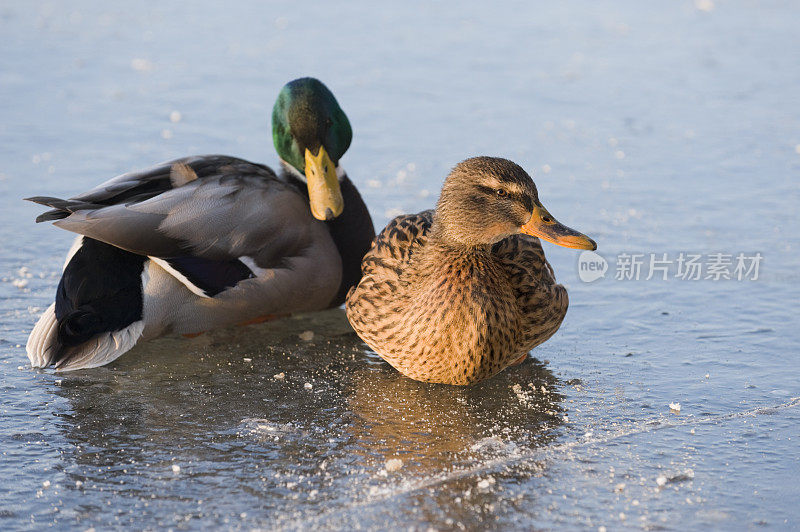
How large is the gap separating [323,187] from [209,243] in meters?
0.57

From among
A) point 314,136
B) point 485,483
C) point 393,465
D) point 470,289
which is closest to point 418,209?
point 314,136

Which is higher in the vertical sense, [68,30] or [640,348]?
[68,30]

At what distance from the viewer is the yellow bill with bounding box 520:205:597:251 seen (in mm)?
3256

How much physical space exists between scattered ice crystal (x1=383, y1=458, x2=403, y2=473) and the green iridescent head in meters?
1.46

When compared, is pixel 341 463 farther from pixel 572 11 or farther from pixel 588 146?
pixel 572 11

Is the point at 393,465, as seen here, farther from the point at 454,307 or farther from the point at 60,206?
the point at 60,206

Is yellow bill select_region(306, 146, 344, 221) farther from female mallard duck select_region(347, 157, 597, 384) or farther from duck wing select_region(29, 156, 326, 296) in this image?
female mallard duck select_region(347, 157, 597, 384)

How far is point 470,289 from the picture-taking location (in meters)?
3.32

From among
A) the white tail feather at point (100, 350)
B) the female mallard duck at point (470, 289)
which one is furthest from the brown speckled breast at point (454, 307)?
the white tail feather at point (100, 350)

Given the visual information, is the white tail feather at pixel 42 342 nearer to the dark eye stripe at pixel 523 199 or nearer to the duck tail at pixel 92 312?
the duck tail at pixel 92 312

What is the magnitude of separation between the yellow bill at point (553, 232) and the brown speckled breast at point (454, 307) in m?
0.21

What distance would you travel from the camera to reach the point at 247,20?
8.33m

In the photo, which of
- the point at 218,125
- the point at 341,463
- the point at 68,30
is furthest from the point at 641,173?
the point at 68,30

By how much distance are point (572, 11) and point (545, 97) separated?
2.15 meters
